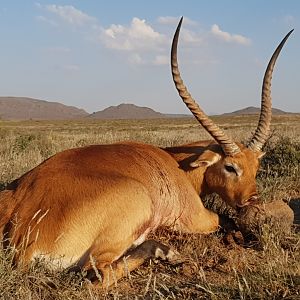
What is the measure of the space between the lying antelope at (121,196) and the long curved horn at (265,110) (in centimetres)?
1

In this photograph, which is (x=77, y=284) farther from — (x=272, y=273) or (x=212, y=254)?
(x=212, y=254)

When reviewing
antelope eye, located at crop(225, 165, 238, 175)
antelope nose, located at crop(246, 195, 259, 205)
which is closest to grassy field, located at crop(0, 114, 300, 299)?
antelope nose, located at crop(246, 195, 259, 205)

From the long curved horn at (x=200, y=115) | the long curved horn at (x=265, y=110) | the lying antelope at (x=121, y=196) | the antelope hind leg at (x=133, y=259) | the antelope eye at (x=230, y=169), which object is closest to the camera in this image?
the antelope hind leg at (x=133, y=259)

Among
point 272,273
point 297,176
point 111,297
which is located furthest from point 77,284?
point 297,176

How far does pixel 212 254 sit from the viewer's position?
16.9 feet

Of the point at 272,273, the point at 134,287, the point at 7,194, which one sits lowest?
the point at 134,287

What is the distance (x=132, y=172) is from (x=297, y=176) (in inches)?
182

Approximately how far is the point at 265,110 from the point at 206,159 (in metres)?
1.14

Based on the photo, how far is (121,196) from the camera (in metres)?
4.58

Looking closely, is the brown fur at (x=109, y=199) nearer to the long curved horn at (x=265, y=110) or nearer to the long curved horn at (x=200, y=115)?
the long curved horn at (x=200, y=115)

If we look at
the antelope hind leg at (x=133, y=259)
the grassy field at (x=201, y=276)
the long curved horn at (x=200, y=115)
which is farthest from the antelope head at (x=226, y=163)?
the antelope hind leg at (x=133, y=259)

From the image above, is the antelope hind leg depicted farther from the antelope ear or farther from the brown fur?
the antelope ear

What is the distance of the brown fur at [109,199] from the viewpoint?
13.6ft

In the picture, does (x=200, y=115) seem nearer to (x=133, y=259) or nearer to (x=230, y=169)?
(x=230, y=169)
